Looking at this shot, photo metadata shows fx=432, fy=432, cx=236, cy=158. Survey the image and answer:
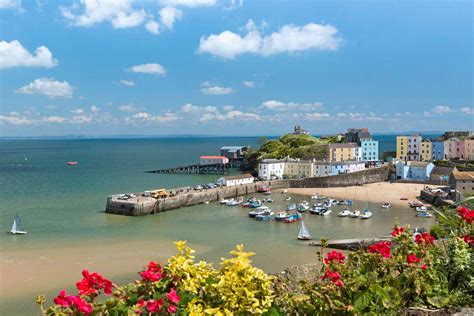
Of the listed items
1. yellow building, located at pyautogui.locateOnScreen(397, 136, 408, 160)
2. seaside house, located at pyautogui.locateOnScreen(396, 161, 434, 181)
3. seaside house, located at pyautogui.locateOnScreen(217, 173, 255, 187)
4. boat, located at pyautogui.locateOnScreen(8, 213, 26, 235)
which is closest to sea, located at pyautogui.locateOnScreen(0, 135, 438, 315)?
boat, located at pyautogui.locateOnScreen(8, 213, 26, 235)

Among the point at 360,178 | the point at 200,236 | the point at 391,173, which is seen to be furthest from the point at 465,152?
the point at 200,236

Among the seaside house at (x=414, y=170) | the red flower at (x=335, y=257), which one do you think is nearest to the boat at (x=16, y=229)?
the red flower at (x=335, y=257)

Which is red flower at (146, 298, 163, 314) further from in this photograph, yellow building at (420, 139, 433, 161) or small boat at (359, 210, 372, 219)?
yellow building at (420, 139, 433, 161)

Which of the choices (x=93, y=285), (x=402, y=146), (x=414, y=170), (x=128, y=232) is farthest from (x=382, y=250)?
(x=402, y=146)

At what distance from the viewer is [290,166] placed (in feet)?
193

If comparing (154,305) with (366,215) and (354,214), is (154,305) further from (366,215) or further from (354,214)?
(354,214)

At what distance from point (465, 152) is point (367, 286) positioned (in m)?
74.0

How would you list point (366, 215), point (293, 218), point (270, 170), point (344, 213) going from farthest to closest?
point (270, 170) → point (344, 213) → point (366, 215) → point (293, 218)

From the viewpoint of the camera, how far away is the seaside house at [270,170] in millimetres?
56844

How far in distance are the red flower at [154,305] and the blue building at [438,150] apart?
73832mm

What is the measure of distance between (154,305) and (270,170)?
5432 centimetres

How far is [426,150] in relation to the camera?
70438 millimetres

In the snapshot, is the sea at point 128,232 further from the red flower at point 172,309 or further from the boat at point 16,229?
the red flower at point 172,309

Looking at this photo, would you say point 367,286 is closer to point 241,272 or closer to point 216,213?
point 241,272
